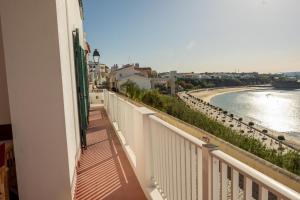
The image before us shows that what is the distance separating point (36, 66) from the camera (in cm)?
289

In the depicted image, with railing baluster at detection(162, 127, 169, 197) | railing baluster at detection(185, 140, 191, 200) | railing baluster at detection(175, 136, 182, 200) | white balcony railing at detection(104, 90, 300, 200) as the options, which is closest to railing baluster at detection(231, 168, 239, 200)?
white balcony railing at detection(104, 90, 300, 200)

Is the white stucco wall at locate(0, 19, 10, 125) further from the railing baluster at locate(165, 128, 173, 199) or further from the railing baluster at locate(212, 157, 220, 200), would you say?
the railing baluster at locate(212, 157, 220, 200)

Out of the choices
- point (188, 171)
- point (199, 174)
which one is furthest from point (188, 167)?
point (199, 174)

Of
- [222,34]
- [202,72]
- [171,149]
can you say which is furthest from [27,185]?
[202,72]

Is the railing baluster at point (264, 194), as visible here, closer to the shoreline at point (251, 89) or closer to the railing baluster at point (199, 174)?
the railing baluster at point (199, 174)

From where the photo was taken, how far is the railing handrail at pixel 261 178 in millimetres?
976

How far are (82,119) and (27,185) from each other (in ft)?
8.36

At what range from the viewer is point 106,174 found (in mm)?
4223

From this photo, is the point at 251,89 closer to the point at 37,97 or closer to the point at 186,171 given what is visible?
the point at 37,97

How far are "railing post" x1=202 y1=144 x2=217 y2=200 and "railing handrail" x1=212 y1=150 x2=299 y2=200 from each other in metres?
0.06

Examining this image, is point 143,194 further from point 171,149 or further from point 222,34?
point 222,34

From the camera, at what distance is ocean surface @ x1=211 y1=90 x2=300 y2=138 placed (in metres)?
62.5

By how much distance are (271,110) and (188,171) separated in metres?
88.5

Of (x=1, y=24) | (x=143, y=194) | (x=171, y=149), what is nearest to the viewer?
(x=171, y=149)
